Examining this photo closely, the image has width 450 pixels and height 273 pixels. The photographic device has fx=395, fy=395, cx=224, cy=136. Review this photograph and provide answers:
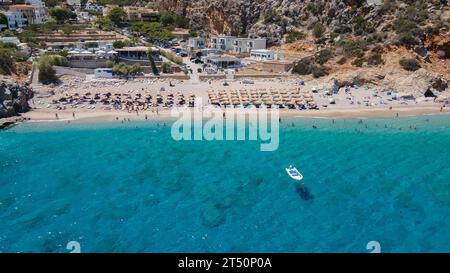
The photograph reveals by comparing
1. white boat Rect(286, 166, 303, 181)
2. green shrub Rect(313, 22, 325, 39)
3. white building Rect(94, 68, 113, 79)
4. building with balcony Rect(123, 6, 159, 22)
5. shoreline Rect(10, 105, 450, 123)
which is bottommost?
white boat Rect(286, 166, 303, 181)

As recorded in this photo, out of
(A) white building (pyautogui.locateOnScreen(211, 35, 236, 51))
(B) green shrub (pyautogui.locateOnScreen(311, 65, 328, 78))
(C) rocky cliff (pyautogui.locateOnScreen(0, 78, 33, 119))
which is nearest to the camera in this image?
(C) rocky cliff (pyautogui.locateOnScreen(0, 78, 33, 119))

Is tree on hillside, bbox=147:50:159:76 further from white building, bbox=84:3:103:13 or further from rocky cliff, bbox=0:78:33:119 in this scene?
white building, bbox=84:3:103:13

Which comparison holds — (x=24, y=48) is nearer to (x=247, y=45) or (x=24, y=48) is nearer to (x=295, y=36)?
(x=247, y=45)

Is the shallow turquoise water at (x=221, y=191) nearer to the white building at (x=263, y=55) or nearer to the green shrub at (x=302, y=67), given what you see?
the green shrub at (x=302, y=67)

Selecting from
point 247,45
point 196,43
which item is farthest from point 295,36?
point 196,43

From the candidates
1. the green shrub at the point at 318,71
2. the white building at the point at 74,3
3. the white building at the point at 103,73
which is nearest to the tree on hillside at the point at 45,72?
the white building at the point at 103,73

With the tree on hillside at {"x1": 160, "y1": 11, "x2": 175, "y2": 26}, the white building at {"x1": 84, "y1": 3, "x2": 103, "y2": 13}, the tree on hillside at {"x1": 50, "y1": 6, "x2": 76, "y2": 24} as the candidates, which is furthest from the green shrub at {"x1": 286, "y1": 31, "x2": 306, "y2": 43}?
the white building at {"x1": 84, "y1": 3, "x2": 103, "y2": 13}

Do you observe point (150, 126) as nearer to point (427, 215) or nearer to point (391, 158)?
point (391, 158)
